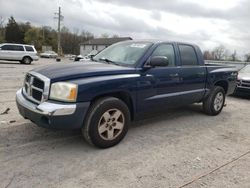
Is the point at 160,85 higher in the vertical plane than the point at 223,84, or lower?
higher

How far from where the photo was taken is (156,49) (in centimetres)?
488

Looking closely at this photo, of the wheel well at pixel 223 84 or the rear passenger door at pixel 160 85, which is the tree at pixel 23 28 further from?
the rear passenger door at pixel 160 85

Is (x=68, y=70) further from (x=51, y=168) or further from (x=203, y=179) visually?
(x=203, y=179)

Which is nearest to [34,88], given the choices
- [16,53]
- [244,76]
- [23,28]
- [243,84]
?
[243,84]

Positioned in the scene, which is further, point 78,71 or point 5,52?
point 5,52

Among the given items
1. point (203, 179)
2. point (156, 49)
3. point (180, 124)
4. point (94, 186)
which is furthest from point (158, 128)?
point (94, 186)

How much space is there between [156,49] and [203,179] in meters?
2.55

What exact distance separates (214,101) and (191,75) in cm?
132

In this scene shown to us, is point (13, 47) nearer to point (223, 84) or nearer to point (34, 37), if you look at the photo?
point (223, 84)

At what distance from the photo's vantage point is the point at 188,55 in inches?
223

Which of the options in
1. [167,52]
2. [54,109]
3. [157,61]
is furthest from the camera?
[167,52]

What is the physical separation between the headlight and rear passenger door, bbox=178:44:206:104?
2505 millimetres

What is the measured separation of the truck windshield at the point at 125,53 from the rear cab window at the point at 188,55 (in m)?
0.95

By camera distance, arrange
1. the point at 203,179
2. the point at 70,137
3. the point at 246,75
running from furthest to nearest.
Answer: the point at 246,75
the point at 70,137
the point at 203,179
